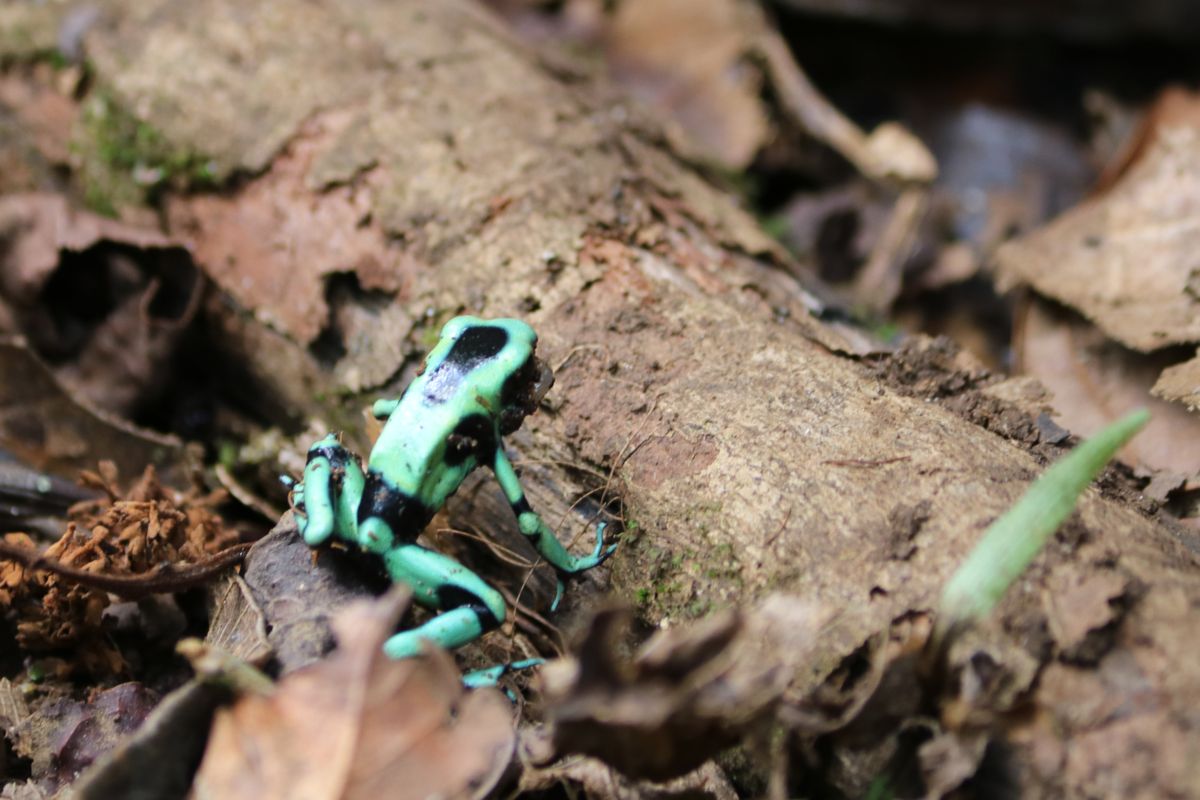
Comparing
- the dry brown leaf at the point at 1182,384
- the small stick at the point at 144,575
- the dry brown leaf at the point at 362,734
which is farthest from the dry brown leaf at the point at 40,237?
the dry brown leaf at the point at 1182,384

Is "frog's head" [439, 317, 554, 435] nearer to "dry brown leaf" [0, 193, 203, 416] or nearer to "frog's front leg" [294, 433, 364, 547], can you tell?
"frog's front leg" [294, 433, 364, 547]

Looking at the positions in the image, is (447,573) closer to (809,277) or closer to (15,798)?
(15,798)

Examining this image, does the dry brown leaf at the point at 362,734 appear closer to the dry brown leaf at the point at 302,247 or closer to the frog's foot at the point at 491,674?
the frog's foot at the point at 491,674

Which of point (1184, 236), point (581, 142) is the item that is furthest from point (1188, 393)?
point (581, 142)

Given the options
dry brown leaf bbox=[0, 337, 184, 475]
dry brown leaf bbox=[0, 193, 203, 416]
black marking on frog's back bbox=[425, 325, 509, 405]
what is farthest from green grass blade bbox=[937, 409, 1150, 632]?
dry brown leaf bbox=[0, 193, 203, 416]

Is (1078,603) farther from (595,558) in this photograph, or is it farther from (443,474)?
(443,474)
